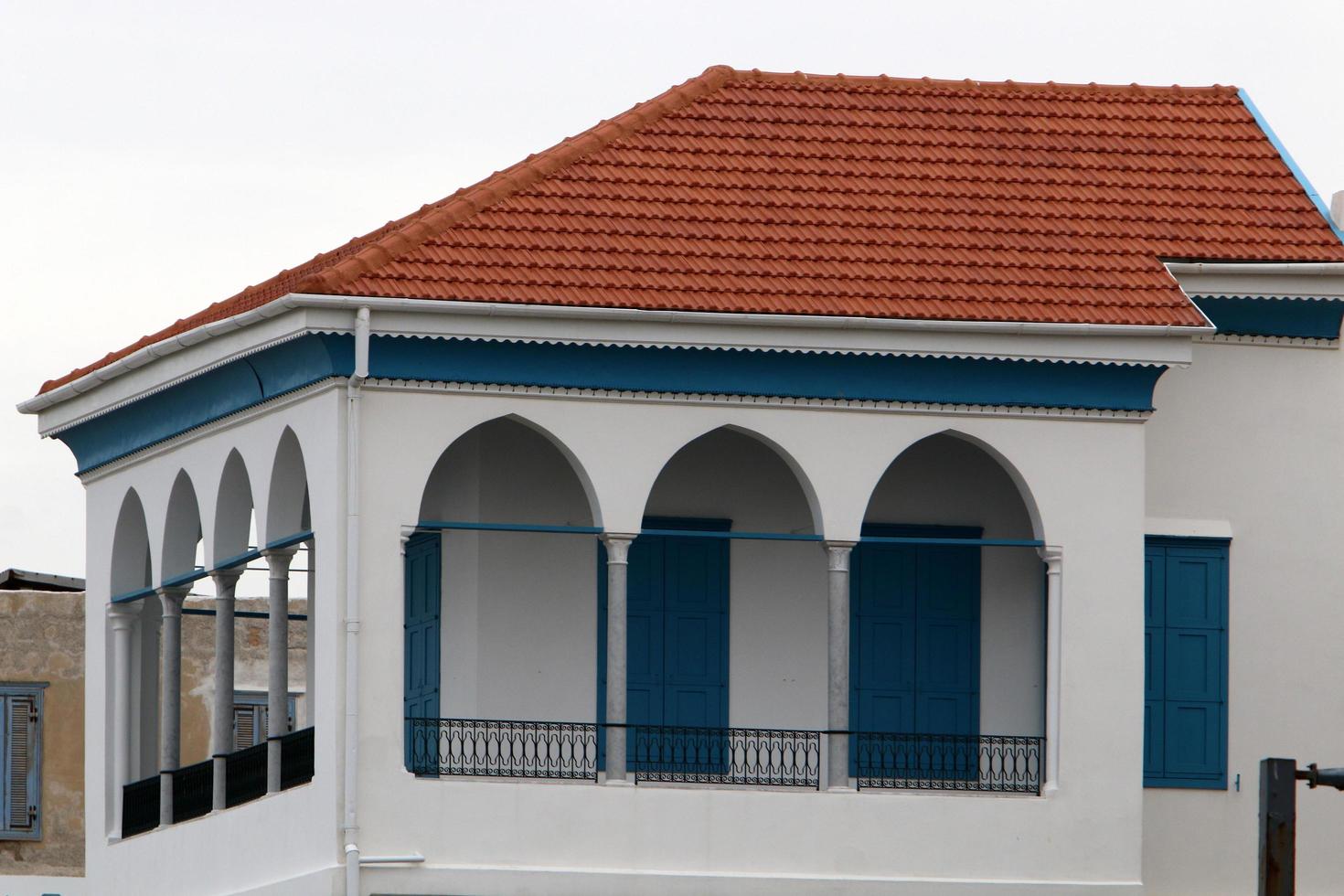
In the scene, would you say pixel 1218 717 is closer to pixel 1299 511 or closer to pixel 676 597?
pixel 1299 511

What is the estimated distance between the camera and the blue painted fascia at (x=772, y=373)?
1911cm

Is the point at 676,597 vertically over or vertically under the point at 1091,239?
Answer: under

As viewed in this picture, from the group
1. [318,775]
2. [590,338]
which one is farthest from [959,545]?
[318,775]

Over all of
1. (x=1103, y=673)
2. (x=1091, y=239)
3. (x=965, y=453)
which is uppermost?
(x=1091, y=239)

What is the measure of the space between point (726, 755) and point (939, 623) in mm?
1895

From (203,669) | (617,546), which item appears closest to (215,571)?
(617,546)

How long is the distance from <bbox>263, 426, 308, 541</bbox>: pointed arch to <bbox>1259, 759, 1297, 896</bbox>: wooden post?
9211 millimetres

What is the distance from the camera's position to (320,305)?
1864 centimetres

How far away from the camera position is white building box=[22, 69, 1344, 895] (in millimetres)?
19031

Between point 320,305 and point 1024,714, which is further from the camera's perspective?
point 1024,714

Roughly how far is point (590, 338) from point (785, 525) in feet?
9.02

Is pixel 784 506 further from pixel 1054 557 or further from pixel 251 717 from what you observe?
pixel 251 717

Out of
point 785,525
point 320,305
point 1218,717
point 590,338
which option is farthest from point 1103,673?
point 320,305

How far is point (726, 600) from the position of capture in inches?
823
